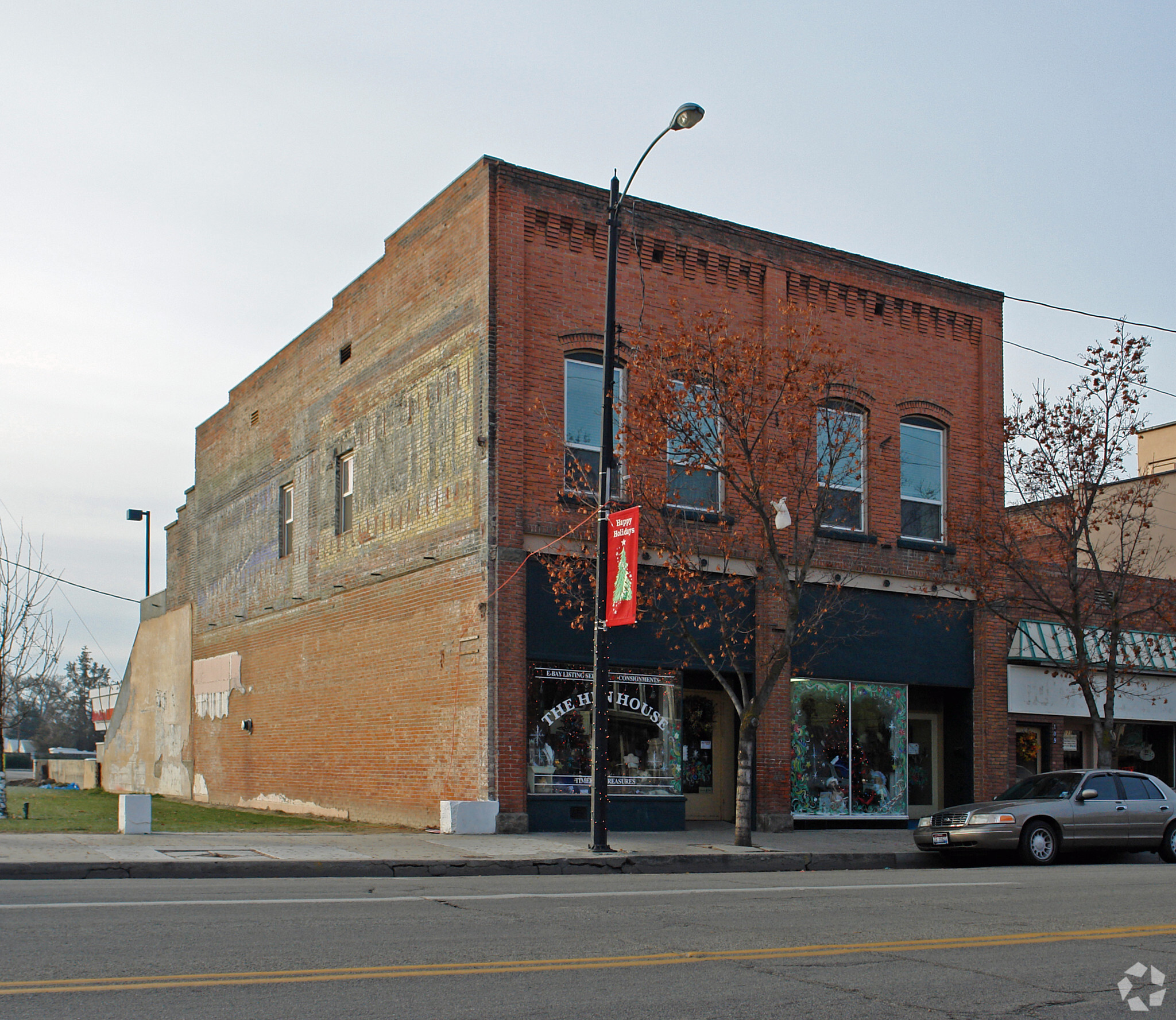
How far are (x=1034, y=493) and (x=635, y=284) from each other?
7.76 meters

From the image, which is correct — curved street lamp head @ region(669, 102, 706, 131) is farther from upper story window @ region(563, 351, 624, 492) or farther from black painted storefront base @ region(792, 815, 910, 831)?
black painted storefront base @ region(792, 815, 910, 831)

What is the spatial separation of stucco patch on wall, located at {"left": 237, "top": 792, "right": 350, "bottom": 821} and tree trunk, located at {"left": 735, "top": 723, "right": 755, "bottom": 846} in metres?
8.52

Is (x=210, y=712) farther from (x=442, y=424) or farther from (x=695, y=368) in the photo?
(x=695, y=368)

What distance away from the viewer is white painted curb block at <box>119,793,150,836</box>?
53.8 ft

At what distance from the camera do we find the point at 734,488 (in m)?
18.5

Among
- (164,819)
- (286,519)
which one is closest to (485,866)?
(164,819)

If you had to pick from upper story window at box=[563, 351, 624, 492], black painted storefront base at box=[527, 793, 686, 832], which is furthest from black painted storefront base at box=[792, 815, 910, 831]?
upper story window at box=[563, 351, 624, 492]

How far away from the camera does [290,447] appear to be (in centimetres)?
2722

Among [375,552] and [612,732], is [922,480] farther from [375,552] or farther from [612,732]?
[375,552]

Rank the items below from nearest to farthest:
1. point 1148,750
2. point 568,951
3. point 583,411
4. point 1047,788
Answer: point 568,951 → point 1047,788 → point 583,411 → point 1148,750

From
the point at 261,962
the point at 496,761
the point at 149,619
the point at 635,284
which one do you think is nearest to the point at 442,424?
the point at 635,284

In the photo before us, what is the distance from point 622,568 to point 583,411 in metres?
4.78

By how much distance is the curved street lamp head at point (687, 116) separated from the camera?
50.5 ft

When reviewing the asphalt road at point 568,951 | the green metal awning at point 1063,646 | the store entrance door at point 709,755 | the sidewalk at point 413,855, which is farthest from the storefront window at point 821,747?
the asphalt road at point 568,951
